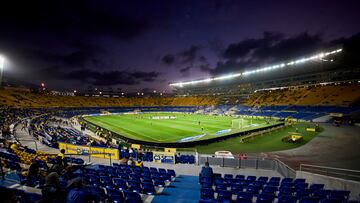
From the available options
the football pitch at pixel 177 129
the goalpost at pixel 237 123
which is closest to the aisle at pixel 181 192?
the football pitch at pixel 177 129

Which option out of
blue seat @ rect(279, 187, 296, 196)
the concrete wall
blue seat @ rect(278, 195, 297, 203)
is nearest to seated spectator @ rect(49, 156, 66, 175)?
blue seat @ rect(278, 195, 297, 203)

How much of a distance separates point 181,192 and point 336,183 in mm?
7947

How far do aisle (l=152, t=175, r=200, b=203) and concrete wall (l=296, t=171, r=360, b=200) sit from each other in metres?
6.54

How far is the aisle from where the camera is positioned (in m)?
8.70

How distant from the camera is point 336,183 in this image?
10.6 metres

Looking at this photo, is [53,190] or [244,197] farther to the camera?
[244,197]

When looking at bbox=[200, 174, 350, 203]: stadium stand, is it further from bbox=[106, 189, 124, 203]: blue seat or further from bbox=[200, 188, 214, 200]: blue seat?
bbox=[106, 189, 124, 203]: blue seat

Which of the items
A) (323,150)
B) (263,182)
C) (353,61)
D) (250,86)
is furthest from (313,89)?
(263,182)

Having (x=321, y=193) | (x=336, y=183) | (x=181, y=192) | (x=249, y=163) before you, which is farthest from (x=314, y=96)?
(x=181, y=192)

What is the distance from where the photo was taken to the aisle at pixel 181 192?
28.5 ft

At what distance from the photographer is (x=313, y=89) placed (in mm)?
70500

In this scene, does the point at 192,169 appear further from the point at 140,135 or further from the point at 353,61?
the point at 353,61

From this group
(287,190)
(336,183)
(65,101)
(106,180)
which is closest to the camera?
(287,190)

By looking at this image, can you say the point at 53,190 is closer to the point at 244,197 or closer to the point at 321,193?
the point at 244,197
